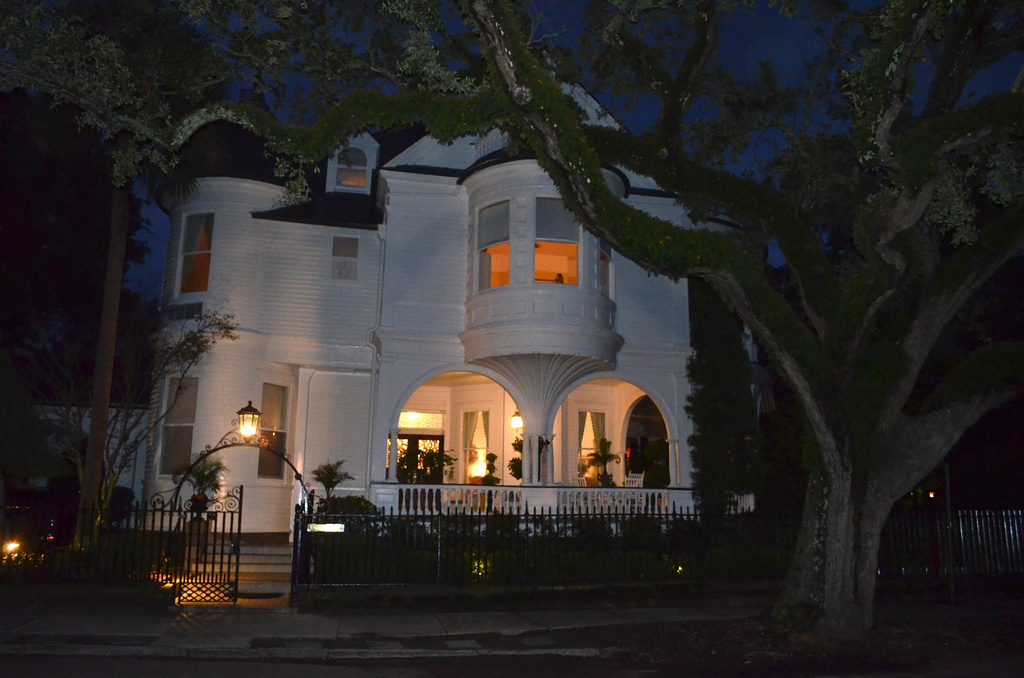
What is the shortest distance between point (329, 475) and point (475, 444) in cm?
467

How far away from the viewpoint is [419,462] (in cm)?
1991

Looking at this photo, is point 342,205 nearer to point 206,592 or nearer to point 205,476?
point 205,476

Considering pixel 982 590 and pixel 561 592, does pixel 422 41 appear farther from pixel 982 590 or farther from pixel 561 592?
pixel 982 590

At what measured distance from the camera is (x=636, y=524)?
15.0m

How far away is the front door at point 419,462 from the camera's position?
63.5ft

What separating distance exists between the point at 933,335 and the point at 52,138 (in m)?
14.8

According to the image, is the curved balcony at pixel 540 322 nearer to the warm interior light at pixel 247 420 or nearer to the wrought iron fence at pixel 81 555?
the warm interior light at pixel 247 420

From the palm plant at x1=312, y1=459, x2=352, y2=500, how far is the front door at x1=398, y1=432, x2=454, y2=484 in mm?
1626

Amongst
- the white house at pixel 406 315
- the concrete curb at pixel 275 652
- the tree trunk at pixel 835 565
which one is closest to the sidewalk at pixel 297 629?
the concrete curb at pixel 275 652

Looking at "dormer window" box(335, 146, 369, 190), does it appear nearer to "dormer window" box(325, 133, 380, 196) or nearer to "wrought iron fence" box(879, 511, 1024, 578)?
"dormer window" box(325, 133, 380, 196)

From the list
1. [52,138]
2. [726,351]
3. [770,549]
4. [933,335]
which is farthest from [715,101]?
[52,138]

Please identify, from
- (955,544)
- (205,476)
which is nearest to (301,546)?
(205,476)

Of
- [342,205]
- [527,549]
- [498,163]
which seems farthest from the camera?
[342,205]

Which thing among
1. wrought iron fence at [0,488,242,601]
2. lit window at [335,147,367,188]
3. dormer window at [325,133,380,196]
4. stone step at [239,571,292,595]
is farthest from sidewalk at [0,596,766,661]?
lit window at [335,147,367,188]
